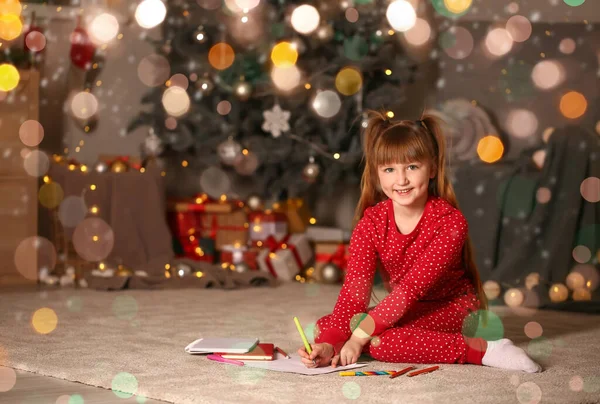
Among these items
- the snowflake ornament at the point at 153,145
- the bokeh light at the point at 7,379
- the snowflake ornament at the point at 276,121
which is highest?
the snowflake ornament at the point at 276,121

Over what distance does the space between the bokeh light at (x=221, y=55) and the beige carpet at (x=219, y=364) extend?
1049 millimetres

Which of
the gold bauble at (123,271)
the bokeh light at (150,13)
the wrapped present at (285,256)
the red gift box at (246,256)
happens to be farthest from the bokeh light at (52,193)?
the bokeh light at (150,13)

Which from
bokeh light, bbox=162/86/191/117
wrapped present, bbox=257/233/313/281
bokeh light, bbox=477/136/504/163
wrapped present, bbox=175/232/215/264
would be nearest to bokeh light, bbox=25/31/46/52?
bokeh light, bbox=162/86/191/117

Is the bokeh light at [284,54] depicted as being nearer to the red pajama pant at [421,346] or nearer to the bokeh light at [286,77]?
the bokeh light at [286,77]

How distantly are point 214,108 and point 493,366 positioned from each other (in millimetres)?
2069

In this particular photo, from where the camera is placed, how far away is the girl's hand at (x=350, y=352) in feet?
5.64

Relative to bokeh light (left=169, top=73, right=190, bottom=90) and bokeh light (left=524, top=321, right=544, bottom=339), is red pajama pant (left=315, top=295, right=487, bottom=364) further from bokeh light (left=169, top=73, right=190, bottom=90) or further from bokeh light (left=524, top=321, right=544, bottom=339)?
bokeh light (left=169, top=73, right=190, bottom=90)

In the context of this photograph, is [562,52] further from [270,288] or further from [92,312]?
[92,312]

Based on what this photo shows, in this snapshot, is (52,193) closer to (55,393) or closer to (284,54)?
(284,54)

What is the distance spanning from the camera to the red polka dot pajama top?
1766 mm

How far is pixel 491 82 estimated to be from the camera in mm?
3756

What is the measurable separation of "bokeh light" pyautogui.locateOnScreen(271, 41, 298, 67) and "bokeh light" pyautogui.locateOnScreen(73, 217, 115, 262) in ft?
3.14

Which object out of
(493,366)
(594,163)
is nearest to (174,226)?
(594,163)

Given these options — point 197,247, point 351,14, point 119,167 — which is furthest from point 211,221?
point 351,14
